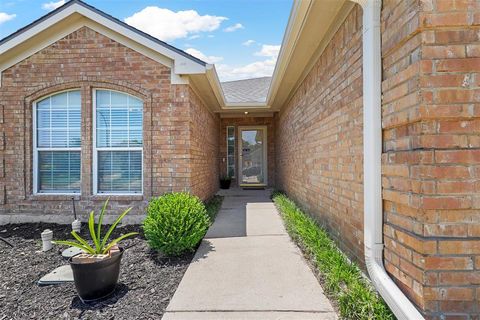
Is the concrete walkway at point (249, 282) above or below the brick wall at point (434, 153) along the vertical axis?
below

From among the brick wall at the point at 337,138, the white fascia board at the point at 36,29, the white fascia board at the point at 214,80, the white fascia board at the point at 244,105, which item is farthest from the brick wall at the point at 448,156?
the white fascia board at the point at 244,105

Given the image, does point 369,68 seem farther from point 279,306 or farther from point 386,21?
point 279,306

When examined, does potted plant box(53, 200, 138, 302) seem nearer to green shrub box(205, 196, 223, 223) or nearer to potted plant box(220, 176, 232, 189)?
green shrub box(205, 196, 223, 223)

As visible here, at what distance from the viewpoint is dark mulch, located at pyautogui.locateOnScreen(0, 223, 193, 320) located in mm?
2543

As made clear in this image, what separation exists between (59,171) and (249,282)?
4.67 metres

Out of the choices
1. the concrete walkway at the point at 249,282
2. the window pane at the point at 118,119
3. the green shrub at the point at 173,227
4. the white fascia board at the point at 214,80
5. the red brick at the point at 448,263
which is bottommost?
the concrete walkway at the point at 249,282

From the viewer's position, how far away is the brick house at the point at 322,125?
1.77m

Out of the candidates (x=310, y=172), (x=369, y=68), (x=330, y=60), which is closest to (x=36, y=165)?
(x=310, y=172)

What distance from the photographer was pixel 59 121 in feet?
18.1

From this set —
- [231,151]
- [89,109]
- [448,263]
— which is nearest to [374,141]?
[448,263]

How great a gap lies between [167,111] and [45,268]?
3.10m

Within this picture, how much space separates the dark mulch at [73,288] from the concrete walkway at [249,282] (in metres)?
0.23

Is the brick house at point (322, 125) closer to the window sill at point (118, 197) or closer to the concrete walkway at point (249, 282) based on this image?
the window sill at point (118, 197)

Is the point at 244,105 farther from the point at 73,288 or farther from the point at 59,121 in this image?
the point at 73,288
